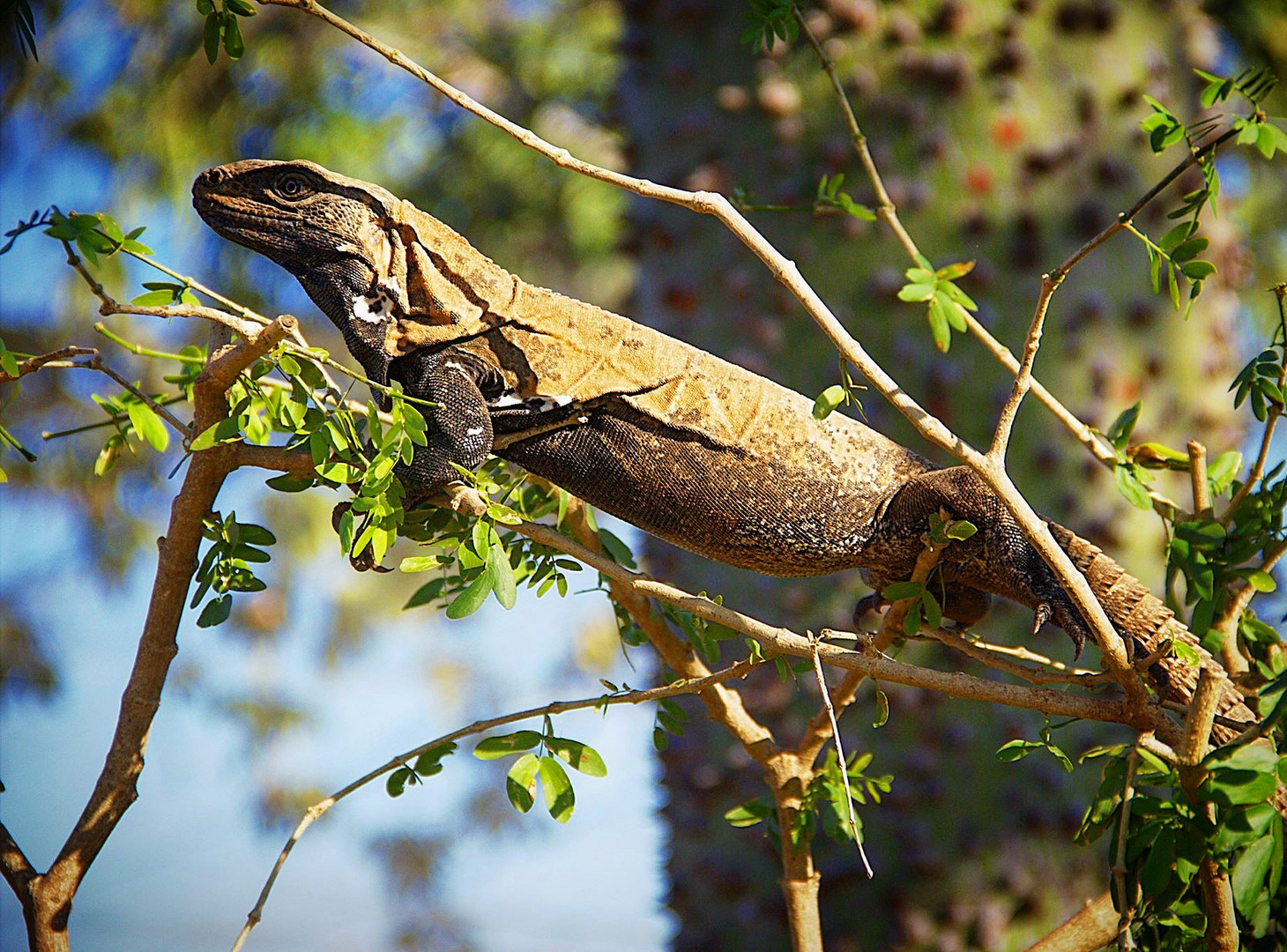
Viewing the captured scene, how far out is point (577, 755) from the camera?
127 centimetres

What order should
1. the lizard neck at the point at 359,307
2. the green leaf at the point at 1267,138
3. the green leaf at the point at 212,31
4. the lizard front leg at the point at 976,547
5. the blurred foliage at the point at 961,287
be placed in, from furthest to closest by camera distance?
1. the blurred foliage at the point at 961,287
2. the lizard neck at the point at 359,307
3. the lizard front leg at the point at 976,547
4. the green leaf at the point at 212,31
5. the green leaf at the point at 1267,138

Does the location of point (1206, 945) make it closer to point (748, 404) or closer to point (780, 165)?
point (748, 404)

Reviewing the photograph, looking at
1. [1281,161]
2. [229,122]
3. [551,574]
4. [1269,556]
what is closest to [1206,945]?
[1269,556]

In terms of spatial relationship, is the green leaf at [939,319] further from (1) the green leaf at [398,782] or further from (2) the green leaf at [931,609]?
(1) the green leaf at [398,782]

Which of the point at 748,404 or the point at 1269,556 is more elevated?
the point at 748,404

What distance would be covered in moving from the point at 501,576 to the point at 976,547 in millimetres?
718

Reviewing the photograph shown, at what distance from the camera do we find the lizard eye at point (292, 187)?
1.62 m

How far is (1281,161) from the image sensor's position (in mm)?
4098

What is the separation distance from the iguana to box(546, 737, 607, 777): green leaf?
0.39 meters

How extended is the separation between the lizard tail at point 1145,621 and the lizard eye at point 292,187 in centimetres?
121

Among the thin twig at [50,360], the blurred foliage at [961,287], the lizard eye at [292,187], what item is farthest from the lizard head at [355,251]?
the blurred foliage at [961,287]

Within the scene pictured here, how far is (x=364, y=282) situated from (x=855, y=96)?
1458 mm

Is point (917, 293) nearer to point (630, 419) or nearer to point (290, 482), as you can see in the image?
point (630, 419)

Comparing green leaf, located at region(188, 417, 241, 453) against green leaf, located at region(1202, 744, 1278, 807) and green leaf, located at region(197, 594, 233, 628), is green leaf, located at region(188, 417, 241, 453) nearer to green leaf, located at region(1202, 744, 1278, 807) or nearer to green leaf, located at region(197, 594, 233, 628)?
green leaf, located at region(197, 594, 233, 628)
